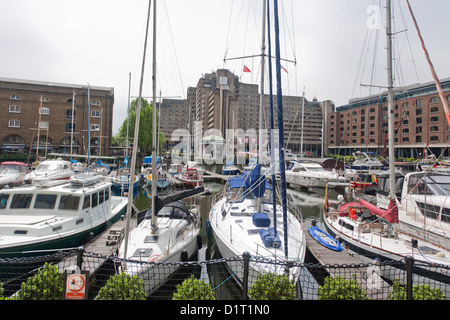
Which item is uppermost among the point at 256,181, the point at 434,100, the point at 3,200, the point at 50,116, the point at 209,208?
the point at 434,100

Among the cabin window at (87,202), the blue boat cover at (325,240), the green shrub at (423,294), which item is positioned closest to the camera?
the green shrub at (423,294)

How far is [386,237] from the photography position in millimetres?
10102

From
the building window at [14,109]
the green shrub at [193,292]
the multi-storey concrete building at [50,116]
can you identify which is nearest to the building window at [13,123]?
the multi-storey concrete building at [50,116]

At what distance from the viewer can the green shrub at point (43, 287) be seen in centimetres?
429

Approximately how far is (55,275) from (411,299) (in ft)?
21.1

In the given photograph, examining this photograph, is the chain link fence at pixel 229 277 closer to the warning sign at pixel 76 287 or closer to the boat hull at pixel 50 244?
the warning sign at pixel 76 287

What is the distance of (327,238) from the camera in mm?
11211

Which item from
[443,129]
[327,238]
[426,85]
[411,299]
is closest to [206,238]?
[327,238]

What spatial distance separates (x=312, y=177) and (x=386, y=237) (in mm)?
22045

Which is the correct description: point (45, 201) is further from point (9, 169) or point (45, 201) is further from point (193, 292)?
point (9, 169)

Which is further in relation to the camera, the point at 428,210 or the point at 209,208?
the point at 209,208

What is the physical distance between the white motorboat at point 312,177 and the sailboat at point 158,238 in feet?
77.1

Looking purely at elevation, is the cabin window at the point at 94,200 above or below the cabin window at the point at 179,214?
above

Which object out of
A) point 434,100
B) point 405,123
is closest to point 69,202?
point 434,100
